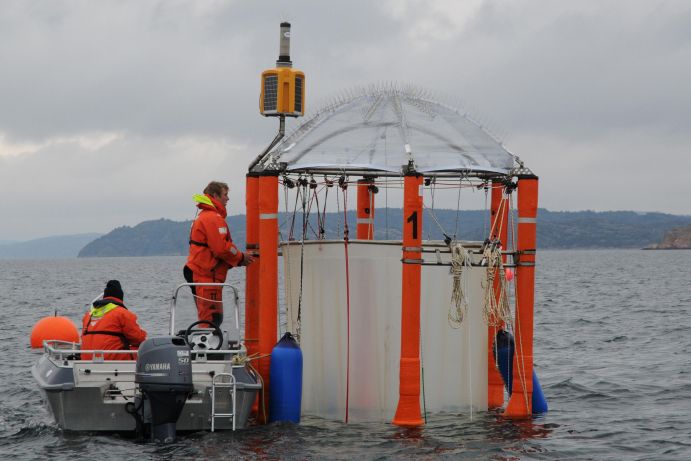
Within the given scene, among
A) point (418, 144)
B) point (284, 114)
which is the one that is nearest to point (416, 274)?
point (418, 144)

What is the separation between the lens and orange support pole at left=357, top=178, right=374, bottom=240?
15328mm

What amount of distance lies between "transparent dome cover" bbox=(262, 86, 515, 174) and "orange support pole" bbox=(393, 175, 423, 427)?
0.56 meters

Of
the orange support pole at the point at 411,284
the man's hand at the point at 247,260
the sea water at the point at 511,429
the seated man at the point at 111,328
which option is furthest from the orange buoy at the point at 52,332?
the orange support pole at the point at 411,284

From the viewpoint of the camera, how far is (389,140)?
1263 centimetres

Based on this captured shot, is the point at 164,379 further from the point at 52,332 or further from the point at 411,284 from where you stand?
the point at 52,332

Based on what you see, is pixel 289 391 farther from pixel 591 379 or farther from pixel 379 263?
pixel 591 379

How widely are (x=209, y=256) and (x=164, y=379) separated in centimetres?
207

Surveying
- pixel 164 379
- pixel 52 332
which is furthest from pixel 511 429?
pixel 52 332

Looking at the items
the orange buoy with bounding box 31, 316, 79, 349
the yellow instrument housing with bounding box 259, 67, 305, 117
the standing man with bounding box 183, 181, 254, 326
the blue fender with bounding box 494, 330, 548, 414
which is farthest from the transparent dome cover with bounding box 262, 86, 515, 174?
the orange buoy with bounding box 31, 316, 79, 349

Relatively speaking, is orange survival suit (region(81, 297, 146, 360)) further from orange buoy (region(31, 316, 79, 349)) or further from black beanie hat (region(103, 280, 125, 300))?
orange buoy (region(31, 316, 79, 349))

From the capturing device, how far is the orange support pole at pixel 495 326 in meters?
13.2

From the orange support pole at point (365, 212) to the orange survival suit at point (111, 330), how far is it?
4229 mm

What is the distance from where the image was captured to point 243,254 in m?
12.8

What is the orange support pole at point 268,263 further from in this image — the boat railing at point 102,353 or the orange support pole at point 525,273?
the orange support pole at point 525,273
